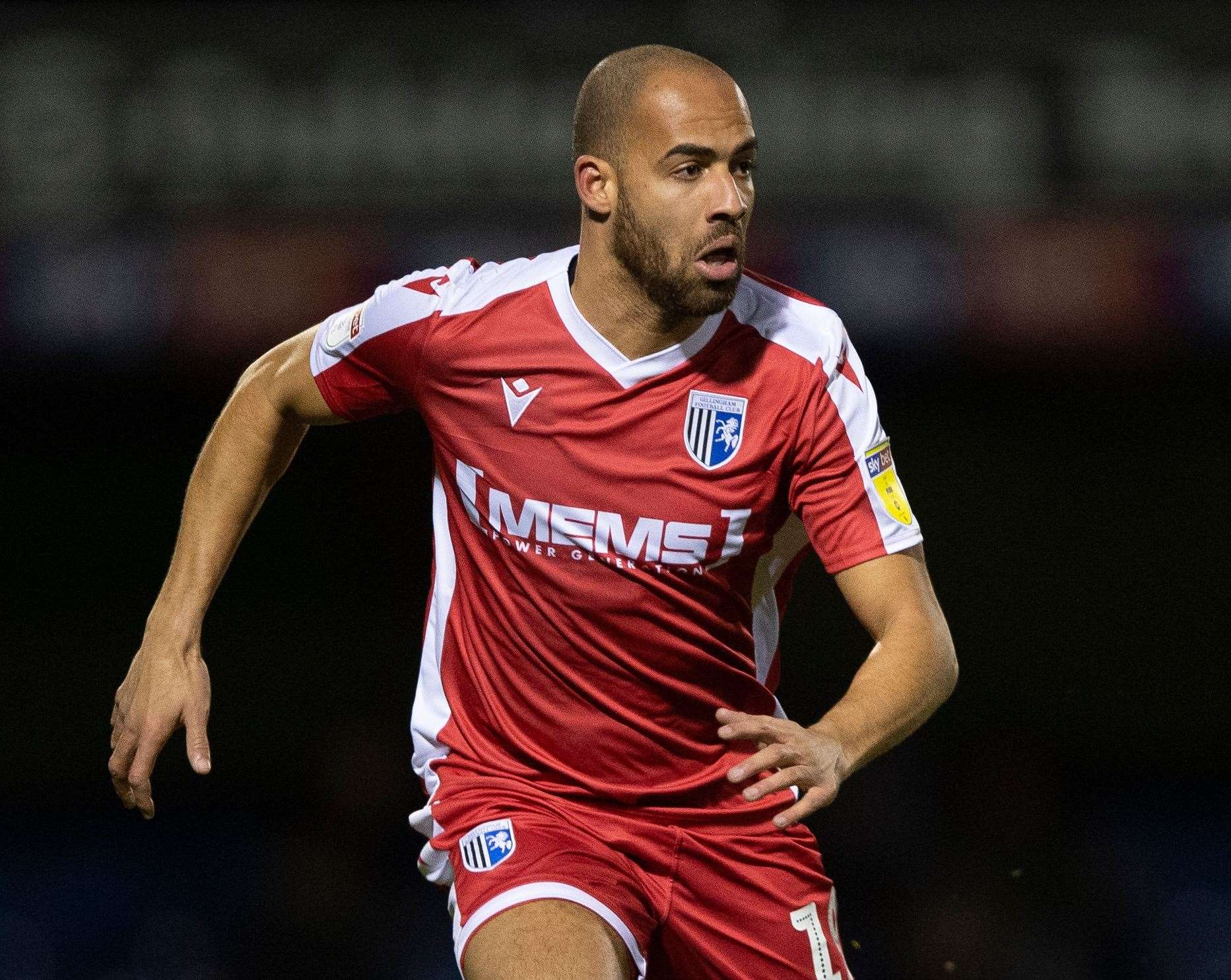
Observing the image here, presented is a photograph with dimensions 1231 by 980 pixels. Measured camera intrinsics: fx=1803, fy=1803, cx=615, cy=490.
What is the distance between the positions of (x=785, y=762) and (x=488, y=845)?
815 mm

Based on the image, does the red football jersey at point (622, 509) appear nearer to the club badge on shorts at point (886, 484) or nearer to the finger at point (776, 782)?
the club badge on shorts at point (886, 484)

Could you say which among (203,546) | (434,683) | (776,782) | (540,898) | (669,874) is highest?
(776,782)

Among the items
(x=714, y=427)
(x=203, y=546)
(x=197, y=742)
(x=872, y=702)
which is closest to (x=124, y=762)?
(x=197, y=742)

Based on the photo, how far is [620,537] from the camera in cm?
351

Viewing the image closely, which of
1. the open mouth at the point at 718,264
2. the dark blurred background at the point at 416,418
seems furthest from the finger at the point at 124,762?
the dark blurred background at the point at 416,418

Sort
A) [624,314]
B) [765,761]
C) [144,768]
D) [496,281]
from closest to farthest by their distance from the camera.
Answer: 1. [765,761]
2. [144,768]
3. [624,314]
4. [496,281]

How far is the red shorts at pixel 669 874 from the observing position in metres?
3.43

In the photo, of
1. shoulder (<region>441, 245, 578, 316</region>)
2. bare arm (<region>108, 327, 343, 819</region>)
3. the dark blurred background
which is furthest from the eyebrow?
the dark blurred background

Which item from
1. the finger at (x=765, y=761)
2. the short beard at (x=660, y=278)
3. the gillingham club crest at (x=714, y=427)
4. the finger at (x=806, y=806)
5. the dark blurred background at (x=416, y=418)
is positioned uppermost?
the short beard at (x=660, y=278)

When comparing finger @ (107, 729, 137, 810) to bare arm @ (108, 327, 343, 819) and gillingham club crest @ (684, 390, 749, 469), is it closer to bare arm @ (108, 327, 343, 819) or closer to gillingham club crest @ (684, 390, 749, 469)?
bare arm @ (108, 327, 343, 819)

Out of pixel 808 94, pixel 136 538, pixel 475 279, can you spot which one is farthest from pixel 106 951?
pixel 475 279

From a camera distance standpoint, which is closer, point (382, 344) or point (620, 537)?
point (620, 537)

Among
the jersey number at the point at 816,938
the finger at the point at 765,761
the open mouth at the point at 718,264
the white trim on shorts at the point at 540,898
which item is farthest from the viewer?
the jersey number at the point at 816,938

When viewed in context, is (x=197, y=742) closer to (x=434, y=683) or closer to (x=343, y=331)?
(x=434, y=683)
